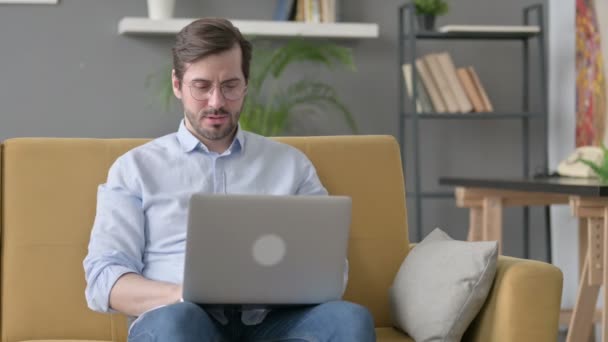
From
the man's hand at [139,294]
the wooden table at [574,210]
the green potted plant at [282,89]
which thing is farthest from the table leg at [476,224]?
the man's hand at [139,294]

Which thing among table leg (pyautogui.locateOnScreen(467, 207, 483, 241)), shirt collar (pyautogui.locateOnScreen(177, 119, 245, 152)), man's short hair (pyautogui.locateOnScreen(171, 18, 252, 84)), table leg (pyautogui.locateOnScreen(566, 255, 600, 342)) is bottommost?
table leg (pyautogui.locateOnScreen(566, 255, 600, 342))

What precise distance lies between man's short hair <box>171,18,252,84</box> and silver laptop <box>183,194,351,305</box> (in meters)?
0.57

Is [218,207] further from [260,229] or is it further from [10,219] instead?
[10,219]

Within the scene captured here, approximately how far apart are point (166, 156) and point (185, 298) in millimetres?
573

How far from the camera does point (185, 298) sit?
197 cm

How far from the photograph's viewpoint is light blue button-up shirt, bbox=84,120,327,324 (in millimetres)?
2256

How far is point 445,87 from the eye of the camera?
4758mm

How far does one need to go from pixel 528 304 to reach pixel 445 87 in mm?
2647

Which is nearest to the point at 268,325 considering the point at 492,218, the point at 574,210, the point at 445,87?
the point at 574,210

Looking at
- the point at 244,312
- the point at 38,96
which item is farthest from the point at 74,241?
the point at 38,96

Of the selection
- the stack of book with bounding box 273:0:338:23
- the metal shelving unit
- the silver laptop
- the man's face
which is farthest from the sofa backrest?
the stack of book with bounding box 273:0:338:23

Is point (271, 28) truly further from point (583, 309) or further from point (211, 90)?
point (211, 90)

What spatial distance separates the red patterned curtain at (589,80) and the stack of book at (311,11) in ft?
3.64

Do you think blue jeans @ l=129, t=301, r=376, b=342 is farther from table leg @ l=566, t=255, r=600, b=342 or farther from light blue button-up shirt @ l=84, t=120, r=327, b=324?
table leg @ l=566, t=255, r=600, b=342
